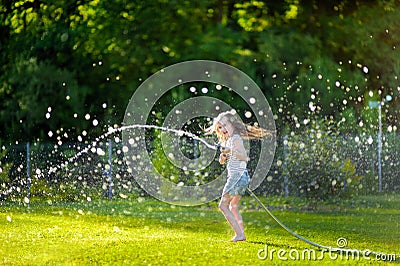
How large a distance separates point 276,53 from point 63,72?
16.0 ft

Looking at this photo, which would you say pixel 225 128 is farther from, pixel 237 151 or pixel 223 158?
pixel 223 158

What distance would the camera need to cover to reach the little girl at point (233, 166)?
7004 mm

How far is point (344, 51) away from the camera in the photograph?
19.3 meters

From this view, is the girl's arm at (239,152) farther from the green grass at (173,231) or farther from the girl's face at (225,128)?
the green grass at (173,231)

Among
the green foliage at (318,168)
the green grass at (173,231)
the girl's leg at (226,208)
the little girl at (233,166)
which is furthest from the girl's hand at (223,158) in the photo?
the green foliage at (318,168)

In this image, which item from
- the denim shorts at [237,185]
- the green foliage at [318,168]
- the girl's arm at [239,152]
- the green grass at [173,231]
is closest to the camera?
the green grass at [173,231]

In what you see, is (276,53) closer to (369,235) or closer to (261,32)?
(261,32)

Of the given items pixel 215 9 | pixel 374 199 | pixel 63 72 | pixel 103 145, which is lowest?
pixel 374 199

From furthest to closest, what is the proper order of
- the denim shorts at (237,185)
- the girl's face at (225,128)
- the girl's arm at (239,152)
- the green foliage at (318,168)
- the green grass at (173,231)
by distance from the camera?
the green foliage at (318,168), the girl's face at (225,128), the girl's arm at (239,152), the denim shorts at (237,185), the green grass at (173,231)

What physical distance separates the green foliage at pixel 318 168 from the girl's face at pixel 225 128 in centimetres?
416

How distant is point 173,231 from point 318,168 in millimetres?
3116

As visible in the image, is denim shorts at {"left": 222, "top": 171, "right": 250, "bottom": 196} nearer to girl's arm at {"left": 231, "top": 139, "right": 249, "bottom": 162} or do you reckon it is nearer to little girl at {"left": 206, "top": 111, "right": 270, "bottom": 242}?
little girl at {"left": 206, "top": 111, "right": 270, "bottom": 242}

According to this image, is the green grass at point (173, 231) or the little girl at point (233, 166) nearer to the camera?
the green grass at point (173, 231)

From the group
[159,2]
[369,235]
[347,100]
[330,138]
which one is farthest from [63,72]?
[369,235]
